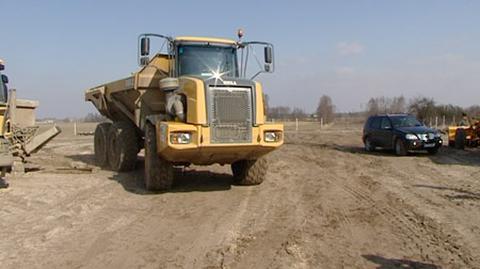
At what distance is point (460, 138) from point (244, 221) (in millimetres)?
15141

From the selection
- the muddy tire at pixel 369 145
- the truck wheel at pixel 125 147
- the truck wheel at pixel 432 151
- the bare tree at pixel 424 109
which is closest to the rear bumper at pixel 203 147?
the truck wheel at pixel 125 147

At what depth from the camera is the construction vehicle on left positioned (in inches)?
526

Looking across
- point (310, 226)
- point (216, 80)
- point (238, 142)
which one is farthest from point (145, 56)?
point (310, 226)

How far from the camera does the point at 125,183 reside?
482 inches

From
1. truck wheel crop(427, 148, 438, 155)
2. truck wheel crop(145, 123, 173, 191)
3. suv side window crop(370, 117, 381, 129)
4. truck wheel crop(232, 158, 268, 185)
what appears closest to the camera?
truck wheel crop(145, 123, 173, 191)

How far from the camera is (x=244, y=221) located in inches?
323

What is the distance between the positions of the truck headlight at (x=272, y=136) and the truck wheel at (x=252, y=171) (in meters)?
1.33

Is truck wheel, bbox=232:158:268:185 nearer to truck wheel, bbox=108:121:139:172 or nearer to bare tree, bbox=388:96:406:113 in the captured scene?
truck wheel, bbox=108:121:139:172

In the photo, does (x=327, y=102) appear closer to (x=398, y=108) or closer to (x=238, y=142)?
(x=398, y=108)

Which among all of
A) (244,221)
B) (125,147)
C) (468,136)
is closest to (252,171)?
(244,221)

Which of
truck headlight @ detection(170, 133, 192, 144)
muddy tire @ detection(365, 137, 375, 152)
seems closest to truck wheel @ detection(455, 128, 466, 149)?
muddy tire @ detection(365, 137, 375, 152)

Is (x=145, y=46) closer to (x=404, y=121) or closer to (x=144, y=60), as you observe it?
(x=144, y=60)

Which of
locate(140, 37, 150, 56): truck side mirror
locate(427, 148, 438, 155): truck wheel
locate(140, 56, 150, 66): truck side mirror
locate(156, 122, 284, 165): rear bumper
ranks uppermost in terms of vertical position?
locate(140, 37, 150, 56): truck side mirror

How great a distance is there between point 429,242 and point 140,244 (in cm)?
373
